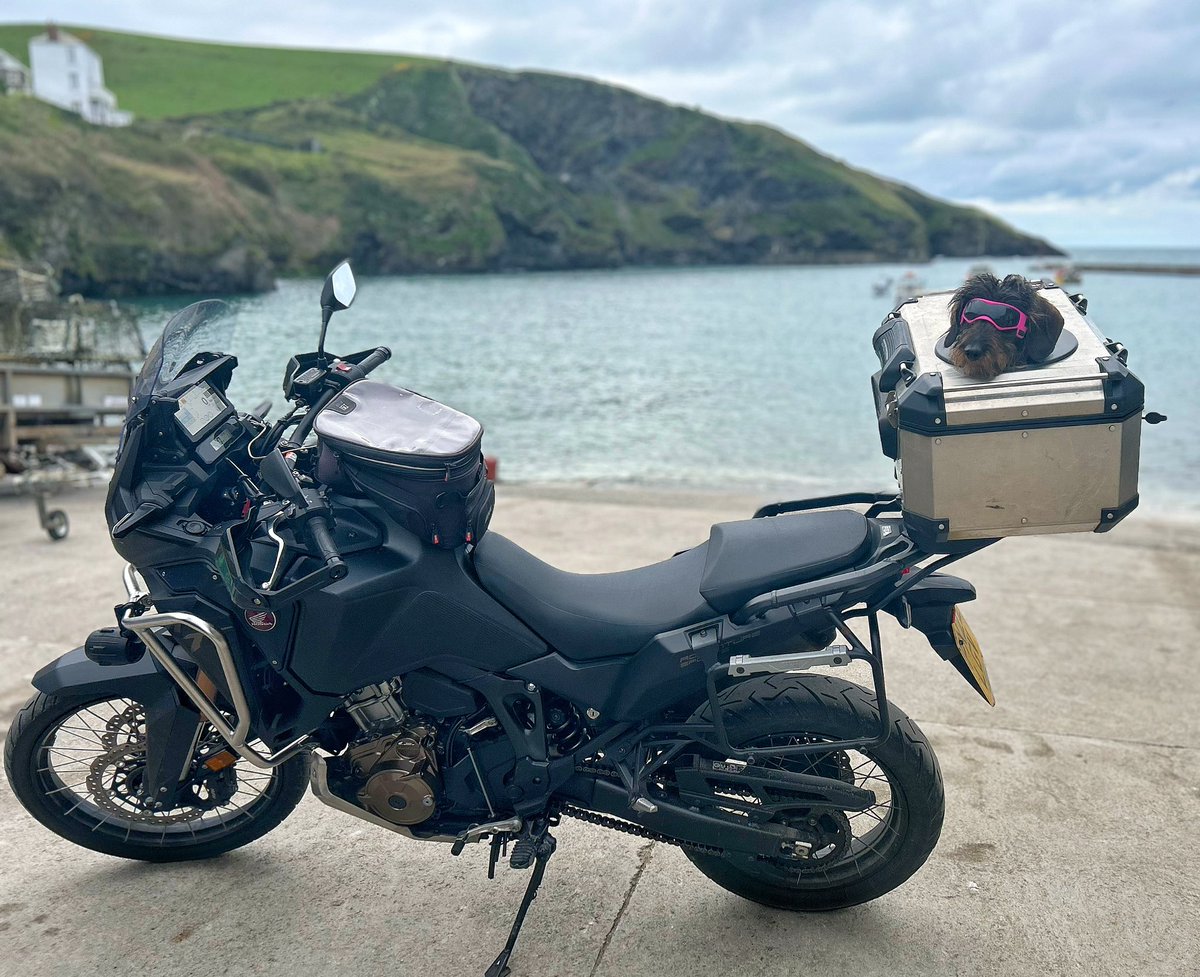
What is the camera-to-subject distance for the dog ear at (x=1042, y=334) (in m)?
2.37

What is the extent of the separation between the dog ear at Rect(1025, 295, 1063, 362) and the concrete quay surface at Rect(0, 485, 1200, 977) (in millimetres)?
1669

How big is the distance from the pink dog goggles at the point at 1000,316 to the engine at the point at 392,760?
1.75 meters

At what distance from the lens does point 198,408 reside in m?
2.65

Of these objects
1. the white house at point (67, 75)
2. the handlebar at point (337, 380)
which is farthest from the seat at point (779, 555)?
the white house at point (67, 75)

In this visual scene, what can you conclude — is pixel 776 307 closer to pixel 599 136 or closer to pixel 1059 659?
pixel 1059 659

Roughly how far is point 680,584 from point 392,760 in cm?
91

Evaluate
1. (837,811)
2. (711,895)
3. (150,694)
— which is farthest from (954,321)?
(150,694)

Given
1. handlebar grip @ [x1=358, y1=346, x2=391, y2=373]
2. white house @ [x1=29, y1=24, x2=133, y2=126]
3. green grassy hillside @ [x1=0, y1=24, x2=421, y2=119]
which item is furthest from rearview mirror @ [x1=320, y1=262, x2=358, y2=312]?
green grassy hillside @ [x1=0, y1=24, x2=421, y2=119]

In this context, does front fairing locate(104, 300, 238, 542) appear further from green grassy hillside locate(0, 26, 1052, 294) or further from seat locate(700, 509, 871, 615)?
green grassy hillside locate(0, 26, 1052, 294)

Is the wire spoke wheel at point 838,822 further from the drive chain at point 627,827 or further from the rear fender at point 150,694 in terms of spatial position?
the rear fender at point 150,694

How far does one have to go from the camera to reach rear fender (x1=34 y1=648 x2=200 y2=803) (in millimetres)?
2924

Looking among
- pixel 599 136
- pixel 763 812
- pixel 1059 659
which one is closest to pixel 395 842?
pixel 763 812

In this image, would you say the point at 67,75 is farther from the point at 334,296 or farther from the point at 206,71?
the point at 334,296

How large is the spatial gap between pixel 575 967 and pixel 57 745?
1.76 meters
